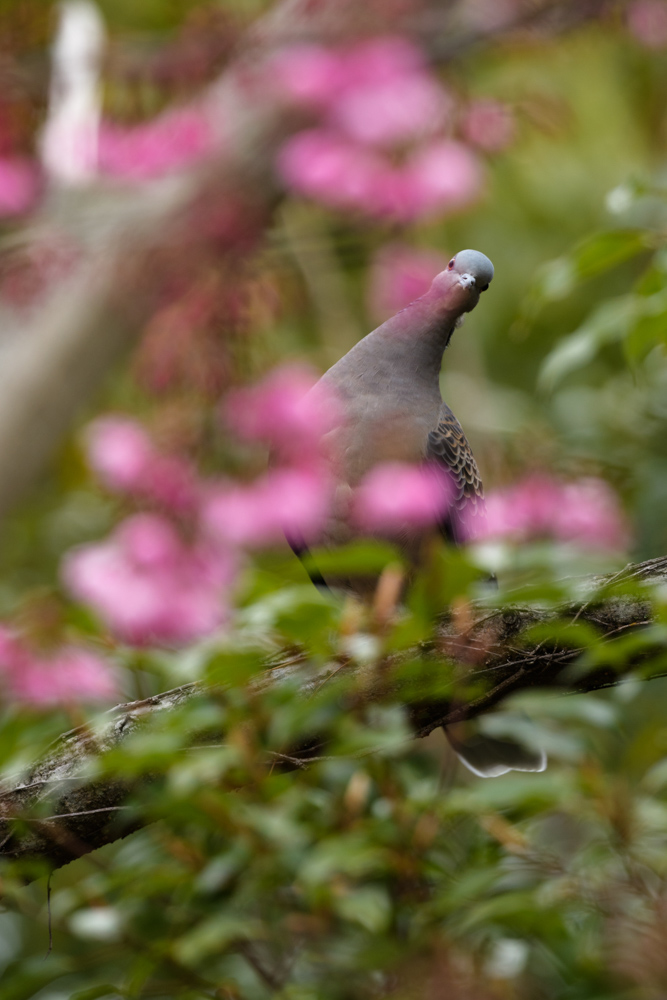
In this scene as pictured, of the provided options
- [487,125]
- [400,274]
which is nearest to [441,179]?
[400,274]

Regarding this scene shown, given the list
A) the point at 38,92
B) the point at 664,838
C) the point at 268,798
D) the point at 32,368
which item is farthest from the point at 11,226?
the point at 664,838

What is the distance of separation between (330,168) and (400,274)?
60 centimetres

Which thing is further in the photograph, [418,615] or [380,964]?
[380,964]

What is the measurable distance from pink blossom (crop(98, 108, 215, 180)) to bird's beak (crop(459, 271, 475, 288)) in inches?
105

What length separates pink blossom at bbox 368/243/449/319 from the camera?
371 centimetres

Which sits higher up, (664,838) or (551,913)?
(551,913)

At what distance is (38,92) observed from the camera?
4.52 m

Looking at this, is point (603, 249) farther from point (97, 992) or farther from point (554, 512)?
point (97, 992)

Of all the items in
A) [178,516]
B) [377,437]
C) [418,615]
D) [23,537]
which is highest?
[418,615]

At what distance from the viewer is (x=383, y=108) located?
4.25 meters

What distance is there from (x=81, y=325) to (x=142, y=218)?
45 cm

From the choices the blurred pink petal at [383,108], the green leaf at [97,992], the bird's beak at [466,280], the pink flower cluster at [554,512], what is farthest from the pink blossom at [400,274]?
the green leaf at [97,992]

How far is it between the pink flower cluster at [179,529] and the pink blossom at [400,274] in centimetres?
49

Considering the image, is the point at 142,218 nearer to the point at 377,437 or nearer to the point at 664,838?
the point at 377,437
